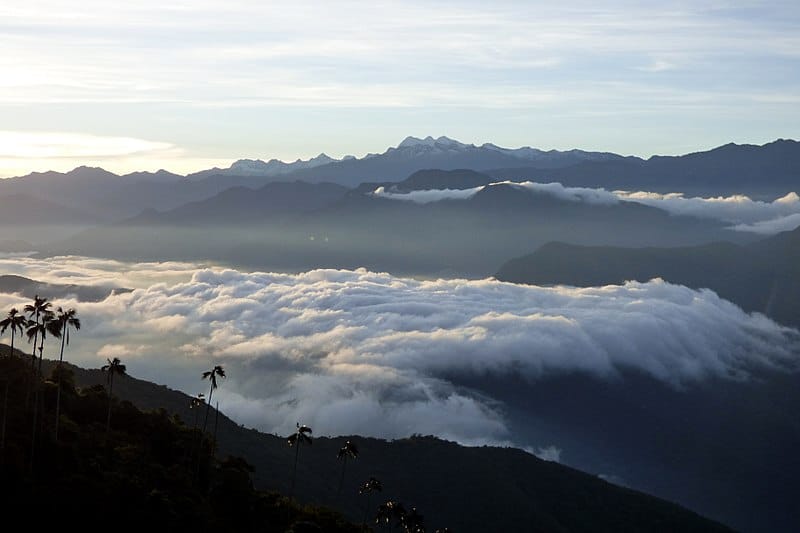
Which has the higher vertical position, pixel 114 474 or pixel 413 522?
pixel 114 474

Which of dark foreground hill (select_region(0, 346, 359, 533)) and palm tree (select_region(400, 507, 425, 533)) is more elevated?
dark foreground hill (select_region(0, 346, 359, 533))

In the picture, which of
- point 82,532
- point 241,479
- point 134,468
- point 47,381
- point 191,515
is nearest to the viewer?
point 82,532

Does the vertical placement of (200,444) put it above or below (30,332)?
below

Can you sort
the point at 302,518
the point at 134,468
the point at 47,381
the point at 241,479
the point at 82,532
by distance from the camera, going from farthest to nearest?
the point at 47,381, the point at 241,479, the point at 302,518, the point at 134,468, the point at 82,532

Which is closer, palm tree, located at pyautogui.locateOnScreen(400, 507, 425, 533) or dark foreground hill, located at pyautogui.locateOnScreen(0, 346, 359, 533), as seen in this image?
dark foreground hill, located at pyautogui.locateOnScreen(0, 346, 359, 533)

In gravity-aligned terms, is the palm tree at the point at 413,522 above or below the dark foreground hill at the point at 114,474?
below

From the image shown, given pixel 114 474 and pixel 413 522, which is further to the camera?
pixel 413 522

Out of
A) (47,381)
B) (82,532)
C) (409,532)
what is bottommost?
(409,532)

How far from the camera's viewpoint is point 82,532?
3880 inches

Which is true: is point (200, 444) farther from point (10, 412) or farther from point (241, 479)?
point (10, 412)

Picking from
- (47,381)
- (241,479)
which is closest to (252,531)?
(241,479)

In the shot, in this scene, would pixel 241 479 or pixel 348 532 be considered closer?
pixel 348 532

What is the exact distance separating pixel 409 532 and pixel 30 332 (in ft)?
217

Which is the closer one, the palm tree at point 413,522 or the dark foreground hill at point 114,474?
the dark foreground hill at point 114,474
